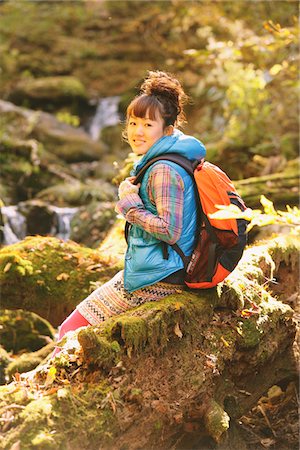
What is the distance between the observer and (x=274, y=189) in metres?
7.89

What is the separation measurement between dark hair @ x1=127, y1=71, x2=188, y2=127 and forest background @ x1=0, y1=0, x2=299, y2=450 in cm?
190

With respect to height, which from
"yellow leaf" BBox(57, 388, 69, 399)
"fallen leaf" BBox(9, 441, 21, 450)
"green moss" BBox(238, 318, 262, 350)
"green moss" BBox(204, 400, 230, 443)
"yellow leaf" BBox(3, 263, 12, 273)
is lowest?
"green moss" BBox(204, 400, 230, 443)

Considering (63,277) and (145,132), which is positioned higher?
(145,132)

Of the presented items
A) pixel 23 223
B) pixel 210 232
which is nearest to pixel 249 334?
pixel 210 232

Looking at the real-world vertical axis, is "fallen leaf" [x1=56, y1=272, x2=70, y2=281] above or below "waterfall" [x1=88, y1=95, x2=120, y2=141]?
above

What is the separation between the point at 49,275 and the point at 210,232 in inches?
80.1

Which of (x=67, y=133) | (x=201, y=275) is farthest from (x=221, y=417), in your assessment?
(x=67, y=133)

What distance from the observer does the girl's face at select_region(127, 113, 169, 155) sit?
11.9 feet

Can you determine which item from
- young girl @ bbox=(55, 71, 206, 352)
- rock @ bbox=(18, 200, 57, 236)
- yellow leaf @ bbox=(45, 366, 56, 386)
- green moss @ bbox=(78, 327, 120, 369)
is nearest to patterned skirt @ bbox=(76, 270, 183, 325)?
young girl @ bbox=(55, 71, 206, 352)

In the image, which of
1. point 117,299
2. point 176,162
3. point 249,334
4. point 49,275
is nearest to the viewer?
point 176,162

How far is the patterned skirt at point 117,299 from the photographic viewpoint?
3.56 meters

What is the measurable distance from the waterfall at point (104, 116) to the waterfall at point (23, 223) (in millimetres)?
7415

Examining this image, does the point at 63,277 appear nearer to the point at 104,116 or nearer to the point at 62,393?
the point at 62,393

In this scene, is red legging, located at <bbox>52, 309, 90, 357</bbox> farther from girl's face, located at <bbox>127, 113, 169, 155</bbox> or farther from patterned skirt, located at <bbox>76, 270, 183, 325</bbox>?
girl's face, located at <bbox>127, 113, 169, 155</bbox>
